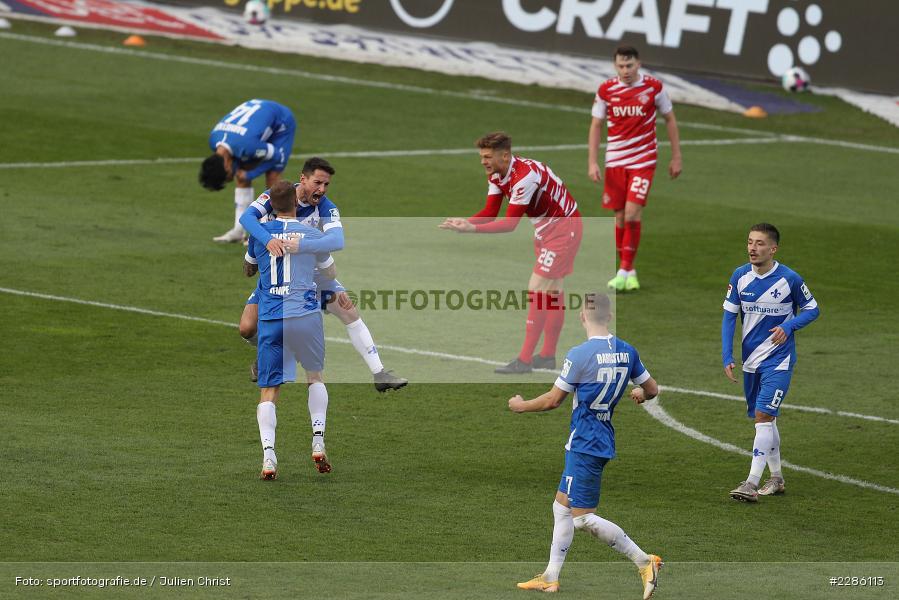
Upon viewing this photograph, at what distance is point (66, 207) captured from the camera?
1984 cm

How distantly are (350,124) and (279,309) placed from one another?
15703mm

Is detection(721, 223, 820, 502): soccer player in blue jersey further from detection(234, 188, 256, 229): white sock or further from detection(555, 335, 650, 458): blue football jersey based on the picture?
detection(234, 188, 256, 229): white sock

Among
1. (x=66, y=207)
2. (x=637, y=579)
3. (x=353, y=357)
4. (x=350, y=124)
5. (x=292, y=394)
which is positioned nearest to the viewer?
(x=637, y=579)

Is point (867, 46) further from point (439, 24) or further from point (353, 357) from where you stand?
point (353, 357)

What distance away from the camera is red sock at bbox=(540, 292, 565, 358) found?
14336 mm

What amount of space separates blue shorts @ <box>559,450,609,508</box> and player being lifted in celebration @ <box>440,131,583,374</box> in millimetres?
4400

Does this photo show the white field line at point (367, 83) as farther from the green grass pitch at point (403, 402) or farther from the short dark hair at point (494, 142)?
the short dark hair at point (494, 142)

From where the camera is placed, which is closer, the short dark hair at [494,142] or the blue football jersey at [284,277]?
the blue football jersey at [284,277]

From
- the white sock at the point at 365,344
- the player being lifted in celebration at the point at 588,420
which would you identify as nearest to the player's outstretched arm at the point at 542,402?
the player being lifted in celebration at the point at 588,420

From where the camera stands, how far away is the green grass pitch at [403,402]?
937 cm

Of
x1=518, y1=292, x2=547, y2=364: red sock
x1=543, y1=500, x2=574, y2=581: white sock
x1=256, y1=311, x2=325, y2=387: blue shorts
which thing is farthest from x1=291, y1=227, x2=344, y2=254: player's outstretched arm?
x1=518, y1=292, x2=547, y2=364: red sock

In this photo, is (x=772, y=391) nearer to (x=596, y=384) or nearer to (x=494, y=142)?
(x=596, y=384)

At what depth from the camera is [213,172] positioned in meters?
17.0

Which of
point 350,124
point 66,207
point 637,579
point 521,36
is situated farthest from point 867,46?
point 637,579
